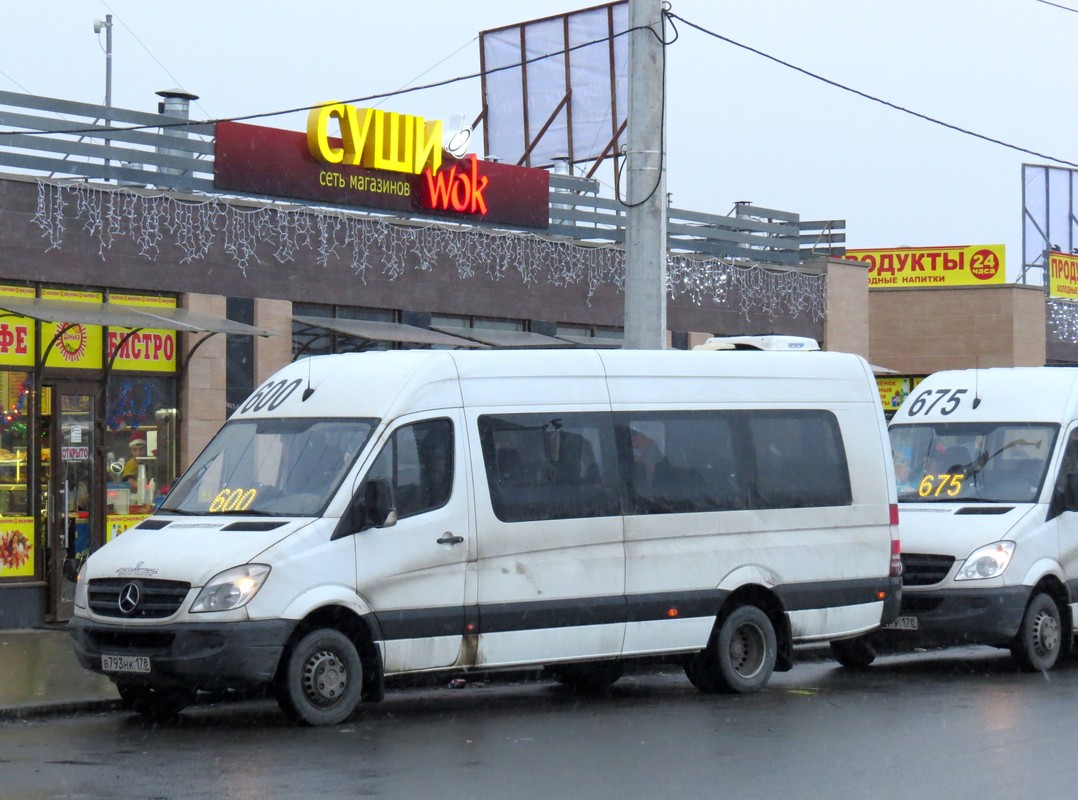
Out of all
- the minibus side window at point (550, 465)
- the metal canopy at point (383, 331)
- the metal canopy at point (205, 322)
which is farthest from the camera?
the metal canopy at point (383, 331)

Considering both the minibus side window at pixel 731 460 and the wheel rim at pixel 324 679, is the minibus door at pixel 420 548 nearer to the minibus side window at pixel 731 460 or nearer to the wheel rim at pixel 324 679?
the wheel rim at pixel 324 679

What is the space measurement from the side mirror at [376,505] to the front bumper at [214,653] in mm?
839

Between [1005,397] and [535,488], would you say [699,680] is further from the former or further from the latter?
[1005,397]

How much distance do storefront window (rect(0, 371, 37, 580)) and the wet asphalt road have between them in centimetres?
552

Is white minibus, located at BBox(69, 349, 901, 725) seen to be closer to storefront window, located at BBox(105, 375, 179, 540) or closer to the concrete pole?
the concrete pole

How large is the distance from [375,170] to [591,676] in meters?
8.78

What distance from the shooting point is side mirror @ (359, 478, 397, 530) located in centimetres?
1056

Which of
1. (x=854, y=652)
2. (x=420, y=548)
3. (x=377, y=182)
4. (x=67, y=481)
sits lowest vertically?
(x=854, y=652)

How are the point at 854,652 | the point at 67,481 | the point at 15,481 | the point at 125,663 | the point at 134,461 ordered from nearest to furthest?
1. the point at 125,663
2. the point at 854,652
3. the point at 15,481
4. the point at 67,481
5. the point at 134,461

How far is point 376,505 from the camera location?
34.7 feet

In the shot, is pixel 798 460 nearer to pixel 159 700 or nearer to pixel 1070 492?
pixel 1070 492

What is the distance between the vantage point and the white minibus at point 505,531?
33.9 ft

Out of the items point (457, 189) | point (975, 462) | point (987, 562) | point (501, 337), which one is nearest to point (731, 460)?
point (987, 562)

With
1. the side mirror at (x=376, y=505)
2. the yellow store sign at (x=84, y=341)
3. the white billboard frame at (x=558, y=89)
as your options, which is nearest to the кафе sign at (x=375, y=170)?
the yellow store sign at (x=84, y=341)
